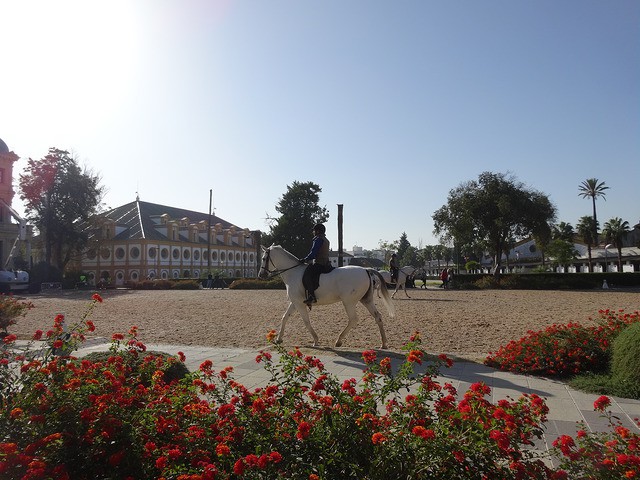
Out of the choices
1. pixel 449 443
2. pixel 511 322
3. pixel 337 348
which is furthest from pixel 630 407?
pixel 511 322

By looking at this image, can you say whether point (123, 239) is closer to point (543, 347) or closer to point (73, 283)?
point (73, 283)

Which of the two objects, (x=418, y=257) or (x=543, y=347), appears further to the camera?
(x=418, y=257)

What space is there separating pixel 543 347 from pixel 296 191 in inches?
1991

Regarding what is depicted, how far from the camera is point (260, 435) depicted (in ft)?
9.48

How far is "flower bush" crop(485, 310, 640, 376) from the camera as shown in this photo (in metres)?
6.67

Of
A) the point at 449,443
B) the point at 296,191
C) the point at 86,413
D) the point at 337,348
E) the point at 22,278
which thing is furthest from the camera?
the point at 296,191

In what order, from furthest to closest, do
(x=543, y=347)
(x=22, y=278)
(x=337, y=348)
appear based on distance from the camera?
(x=22, y=278) < (x=337, y=348) < (x=543, y=347)

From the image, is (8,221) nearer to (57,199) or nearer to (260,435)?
(57,199)

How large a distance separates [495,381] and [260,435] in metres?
4.55

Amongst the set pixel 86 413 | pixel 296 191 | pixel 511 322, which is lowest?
pixel 511 322

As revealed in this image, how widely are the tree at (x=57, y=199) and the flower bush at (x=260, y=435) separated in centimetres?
4823

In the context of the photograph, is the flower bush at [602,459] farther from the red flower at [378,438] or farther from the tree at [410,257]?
the tree at [410,257]

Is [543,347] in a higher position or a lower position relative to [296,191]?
lower

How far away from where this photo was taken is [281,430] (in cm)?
288
